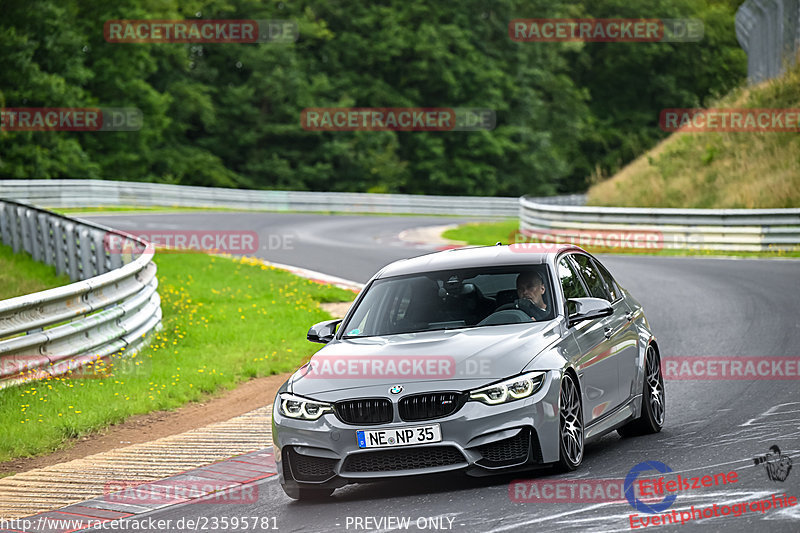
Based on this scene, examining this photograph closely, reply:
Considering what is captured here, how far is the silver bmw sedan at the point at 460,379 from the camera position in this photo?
735cm

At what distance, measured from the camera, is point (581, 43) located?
8281 cm

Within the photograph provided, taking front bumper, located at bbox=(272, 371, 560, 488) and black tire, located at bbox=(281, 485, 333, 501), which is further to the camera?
black tire, located at bbox=(281, 485, 333, 501)

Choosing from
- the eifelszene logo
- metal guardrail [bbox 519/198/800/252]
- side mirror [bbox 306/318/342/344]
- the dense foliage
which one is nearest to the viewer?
the eifelszene logo

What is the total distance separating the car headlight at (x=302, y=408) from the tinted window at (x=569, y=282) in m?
2.15

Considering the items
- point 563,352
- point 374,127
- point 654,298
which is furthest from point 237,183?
point 563,352

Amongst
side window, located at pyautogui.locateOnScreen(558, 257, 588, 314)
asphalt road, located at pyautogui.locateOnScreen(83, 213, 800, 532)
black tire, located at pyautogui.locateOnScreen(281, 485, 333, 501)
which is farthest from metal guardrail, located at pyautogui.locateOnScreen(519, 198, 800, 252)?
black tire, located at pyautogui.locateOnScreen(281, 485, 333, 501)

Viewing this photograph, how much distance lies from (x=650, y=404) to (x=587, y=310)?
1359mm

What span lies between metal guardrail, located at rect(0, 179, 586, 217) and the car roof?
34.8 meters

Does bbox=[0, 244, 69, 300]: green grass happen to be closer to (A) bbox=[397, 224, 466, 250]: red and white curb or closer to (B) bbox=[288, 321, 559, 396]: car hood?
(A) bbox=[397, 224, 466, 250]: red and white curb

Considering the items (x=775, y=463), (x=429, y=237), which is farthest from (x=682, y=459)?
(x=429, y=237)

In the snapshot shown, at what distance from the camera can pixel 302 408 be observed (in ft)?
25.1

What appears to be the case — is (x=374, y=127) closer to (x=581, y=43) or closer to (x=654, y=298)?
(x=581, y=43)

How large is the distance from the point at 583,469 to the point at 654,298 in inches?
427

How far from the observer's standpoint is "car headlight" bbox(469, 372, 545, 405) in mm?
7340
